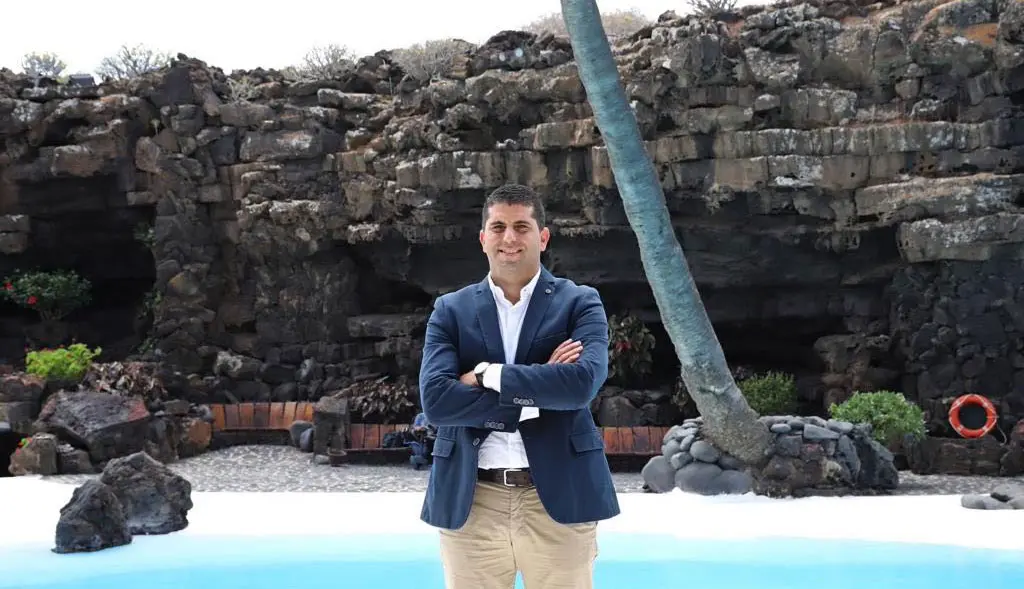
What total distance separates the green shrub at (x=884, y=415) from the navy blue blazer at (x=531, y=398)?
964 centimetres

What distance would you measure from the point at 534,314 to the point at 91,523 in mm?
6394

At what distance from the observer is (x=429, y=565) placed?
8.75 m

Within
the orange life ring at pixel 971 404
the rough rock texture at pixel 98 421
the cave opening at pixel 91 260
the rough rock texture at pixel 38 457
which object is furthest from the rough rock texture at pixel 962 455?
the cave opening at pixel 91 260

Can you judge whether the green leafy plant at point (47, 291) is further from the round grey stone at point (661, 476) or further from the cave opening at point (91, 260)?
the round grey stone at point (661, 476)

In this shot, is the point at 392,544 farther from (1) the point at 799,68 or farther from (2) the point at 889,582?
(1) the point at 799,68

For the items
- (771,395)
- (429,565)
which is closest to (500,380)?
(429,565)

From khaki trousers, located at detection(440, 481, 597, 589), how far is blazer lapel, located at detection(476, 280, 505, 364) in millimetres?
472

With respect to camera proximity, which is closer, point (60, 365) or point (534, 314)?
point (534, 314)

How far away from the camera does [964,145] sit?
13875mm

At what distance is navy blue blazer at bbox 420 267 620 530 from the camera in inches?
146

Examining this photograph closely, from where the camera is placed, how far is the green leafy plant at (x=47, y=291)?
61.3 feet

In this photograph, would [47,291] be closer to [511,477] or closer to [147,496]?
[147,496]

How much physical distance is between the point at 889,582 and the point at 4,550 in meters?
7.11

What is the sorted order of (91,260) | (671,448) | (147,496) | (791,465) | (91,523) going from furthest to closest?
(91,260) < (671,448) < (791,465) < (147,496) < (91,523)
